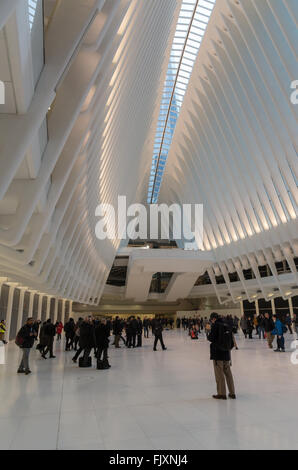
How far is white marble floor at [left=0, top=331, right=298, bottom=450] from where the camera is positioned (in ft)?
12.4

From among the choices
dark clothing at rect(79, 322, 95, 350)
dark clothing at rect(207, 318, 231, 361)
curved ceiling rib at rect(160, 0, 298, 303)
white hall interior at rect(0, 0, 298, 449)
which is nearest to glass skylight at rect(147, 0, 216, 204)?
white hall interior at rect(0, 0, 298, 449)

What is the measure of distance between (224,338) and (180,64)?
2109 centimetres

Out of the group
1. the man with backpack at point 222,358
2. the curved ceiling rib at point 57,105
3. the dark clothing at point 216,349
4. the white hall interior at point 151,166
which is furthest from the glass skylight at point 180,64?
the man with backpack at point 222,358

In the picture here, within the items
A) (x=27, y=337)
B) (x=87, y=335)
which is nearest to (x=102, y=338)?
(x=87, y=335)

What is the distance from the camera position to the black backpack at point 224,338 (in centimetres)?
574

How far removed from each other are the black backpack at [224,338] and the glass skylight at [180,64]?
17767 mm

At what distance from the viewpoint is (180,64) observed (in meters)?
22.5

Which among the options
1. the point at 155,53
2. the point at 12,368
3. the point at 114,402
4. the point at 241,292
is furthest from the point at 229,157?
the point at 114,402

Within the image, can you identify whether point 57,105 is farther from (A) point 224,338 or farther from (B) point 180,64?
(B) point 180,64

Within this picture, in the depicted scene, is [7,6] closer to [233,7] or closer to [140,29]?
[140,29]

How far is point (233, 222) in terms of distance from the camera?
1081 inches

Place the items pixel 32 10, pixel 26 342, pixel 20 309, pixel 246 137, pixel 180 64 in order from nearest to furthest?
pixel 32 10, pixel 26 342, pixel 20 309, pixel 246 137, pixel 180 64

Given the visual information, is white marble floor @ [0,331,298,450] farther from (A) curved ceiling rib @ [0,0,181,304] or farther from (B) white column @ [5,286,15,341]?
(B) white column @ [5,286,15,341]
